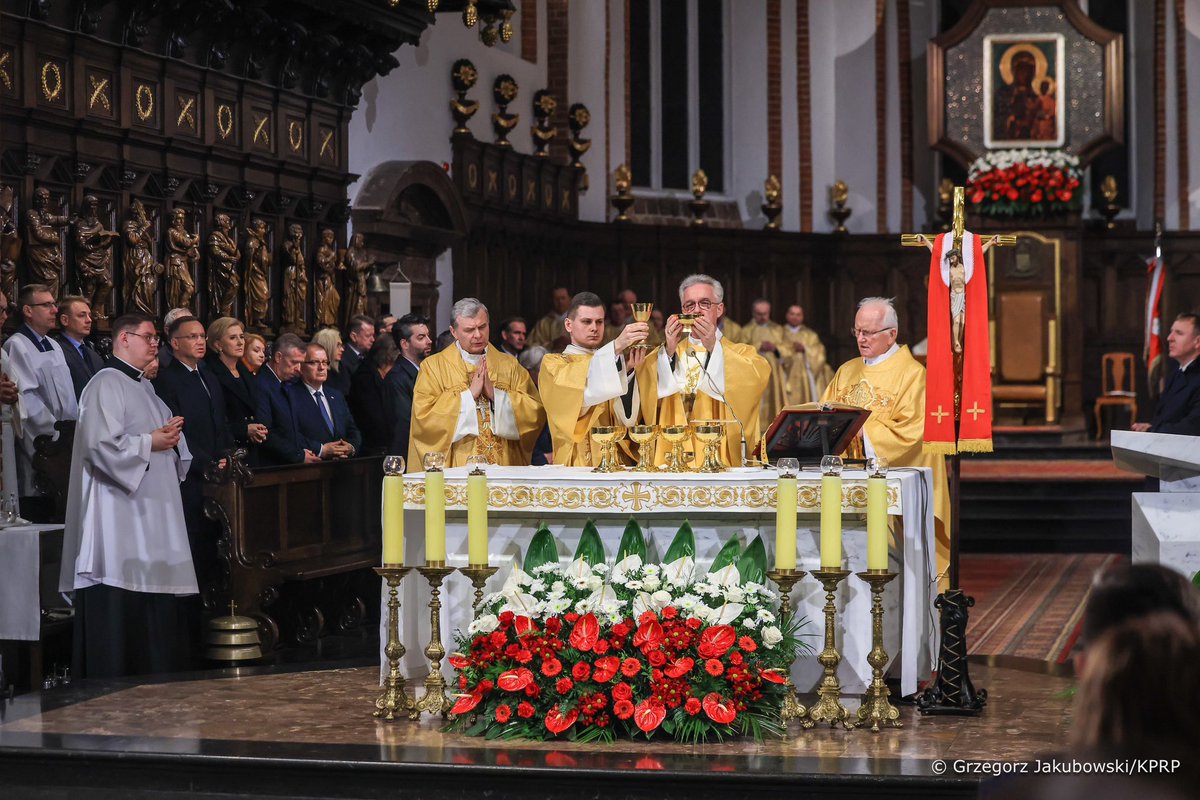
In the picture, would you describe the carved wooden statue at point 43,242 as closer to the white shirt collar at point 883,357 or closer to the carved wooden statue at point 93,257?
the carved wooden statue at point 93,257

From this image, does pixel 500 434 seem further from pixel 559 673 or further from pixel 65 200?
pixel 65 200

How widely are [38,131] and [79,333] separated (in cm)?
140

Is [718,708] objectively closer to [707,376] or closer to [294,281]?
[707,376]

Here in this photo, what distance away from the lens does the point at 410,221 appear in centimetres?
1272

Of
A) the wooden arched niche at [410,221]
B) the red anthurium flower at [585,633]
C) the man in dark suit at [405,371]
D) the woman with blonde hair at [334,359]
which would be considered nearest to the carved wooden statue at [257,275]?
the woman with blonde hair at [334,359]

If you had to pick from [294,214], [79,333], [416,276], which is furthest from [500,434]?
[416,276]

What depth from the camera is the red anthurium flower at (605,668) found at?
16.7ft

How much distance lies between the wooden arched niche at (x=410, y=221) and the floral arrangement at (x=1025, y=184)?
22.4 feet

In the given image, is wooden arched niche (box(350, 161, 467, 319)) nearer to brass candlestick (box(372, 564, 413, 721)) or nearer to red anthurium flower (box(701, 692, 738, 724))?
brass candlestick (box(372, 564, 413, 721))

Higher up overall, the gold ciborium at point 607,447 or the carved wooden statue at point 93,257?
the carved wooden statue at point 93,257

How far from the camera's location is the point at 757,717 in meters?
5.22

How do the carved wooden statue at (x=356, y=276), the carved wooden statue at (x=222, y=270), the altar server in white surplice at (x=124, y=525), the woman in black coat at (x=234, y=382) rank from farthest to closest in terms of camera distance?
1. the carved wooden statue at (x=356, y=276)
2. the carved wooden statue at (x=222, y=270)
3. the woman in black coat at (x=234, y=382)
4. the altar server in white surplice at (x=124, y=525)

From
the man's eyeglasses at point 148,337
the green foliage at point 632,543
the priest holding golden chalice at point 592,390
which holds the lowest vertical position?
the green foliage at point 632,543

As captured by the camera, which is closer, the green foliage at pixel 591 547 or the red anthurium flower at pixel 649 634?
the red anthurium flower at pixel 649 634
